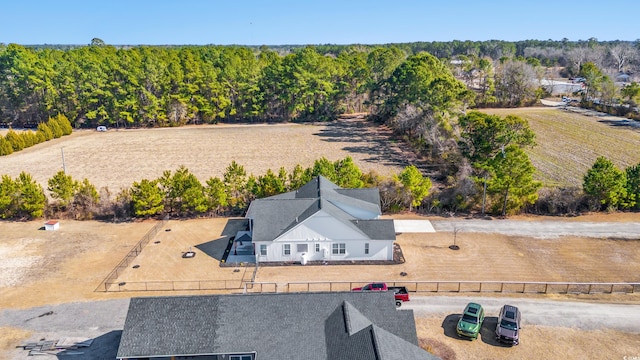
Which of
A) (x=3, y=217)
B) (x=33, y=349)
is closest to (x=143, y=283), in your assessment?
(x=33, y=349)

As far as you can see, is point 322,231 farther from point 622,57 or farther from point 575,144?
point 622,57

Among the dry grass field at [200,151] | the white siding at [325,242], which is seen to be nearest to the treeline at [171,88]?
the dry grass field at [200,151]

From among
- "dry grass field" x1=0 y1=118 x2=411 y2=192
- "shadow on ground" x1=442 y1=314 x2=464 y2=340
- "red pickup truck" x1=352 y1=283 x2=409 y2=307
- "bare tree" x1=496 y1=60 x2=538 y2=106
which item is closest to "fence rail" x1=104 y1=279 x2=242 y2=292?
"red pickup truck" x1=352 y1=283 x2=409 y2=307

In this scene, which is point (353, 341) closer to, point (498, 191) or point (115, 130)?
point (498, 191)

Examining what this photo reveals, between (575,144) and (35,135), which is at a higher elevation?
(35,135)

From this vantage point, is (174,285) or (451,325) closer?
(451,325)

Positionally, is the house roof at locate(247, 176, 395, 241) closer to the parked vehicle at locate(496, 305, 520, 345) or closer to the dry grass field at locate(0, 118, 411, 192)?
the parked vehicle at locate(496, 305, 520, 345)

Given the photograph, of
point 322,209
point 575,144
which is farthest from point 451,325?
point 575,144
